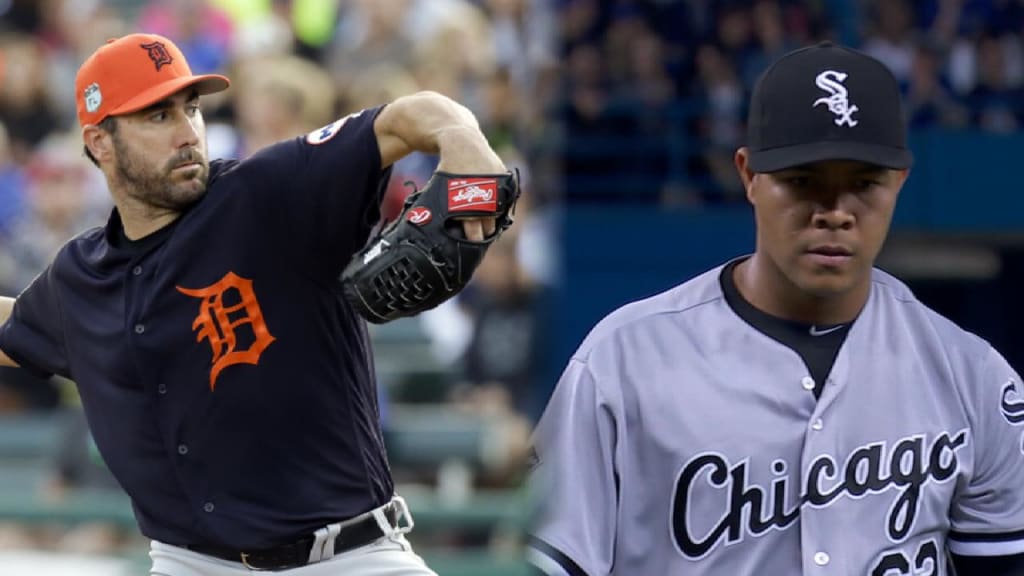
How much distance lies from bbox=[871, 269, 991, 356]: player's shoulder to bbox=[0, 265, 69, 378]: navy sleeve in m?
2.04

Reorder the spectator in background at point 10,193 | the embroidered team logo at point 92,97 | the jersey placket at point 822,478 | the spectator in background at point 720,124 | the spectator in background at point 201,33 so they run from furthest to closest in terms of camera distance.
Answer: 1. the spectator in background at point 720,124
2. the spectator in background at point 201,33
3. the spectator in background at point 10,193
4. the embroidered team logo at point 92,97
5. the jersey placket at point 822,478

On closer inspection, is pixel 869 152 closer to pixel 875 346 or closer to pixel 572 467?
pixel 875 346

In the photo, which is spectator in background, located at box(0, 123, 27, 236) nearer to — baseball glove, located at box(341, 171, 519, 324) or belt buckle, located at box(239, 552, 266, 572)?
belt buckle, located at box(239, 552, 266, 572)

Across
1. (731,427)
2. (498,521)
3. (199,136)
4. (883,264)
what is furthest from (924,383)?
(883,264)

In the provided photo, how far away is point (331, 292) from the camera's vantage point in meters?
3.32

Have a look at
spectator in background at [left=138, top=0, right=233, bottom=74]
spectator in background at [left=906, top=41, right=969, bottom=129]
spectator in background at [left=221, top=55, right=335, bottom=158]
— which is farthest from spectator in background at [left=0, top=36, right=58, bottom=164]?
spectator in background at [left=906, top=41, right=969, bottom=129]

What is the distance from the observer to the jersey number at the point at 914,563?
216 centimetres

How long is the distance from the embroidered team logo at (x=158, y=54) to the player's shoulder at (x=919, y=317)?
1.78 meters

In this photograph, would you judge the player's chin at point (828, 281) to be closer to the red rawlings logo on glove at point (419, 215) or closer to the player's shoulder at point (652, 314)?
the player's shoulder at point (652, 314)

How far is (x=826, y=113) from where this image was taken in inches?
85.4

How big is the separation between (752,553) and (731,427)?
0.18m

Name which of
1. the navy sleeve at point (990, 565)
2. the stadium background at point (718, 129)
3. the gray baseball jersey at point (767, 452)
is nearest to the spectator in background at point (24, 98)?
the stadium background at point (718, 129)

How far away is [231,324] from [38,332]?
2.15 ft

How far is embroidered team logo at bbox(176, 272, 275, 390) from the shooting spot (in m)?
3.30
